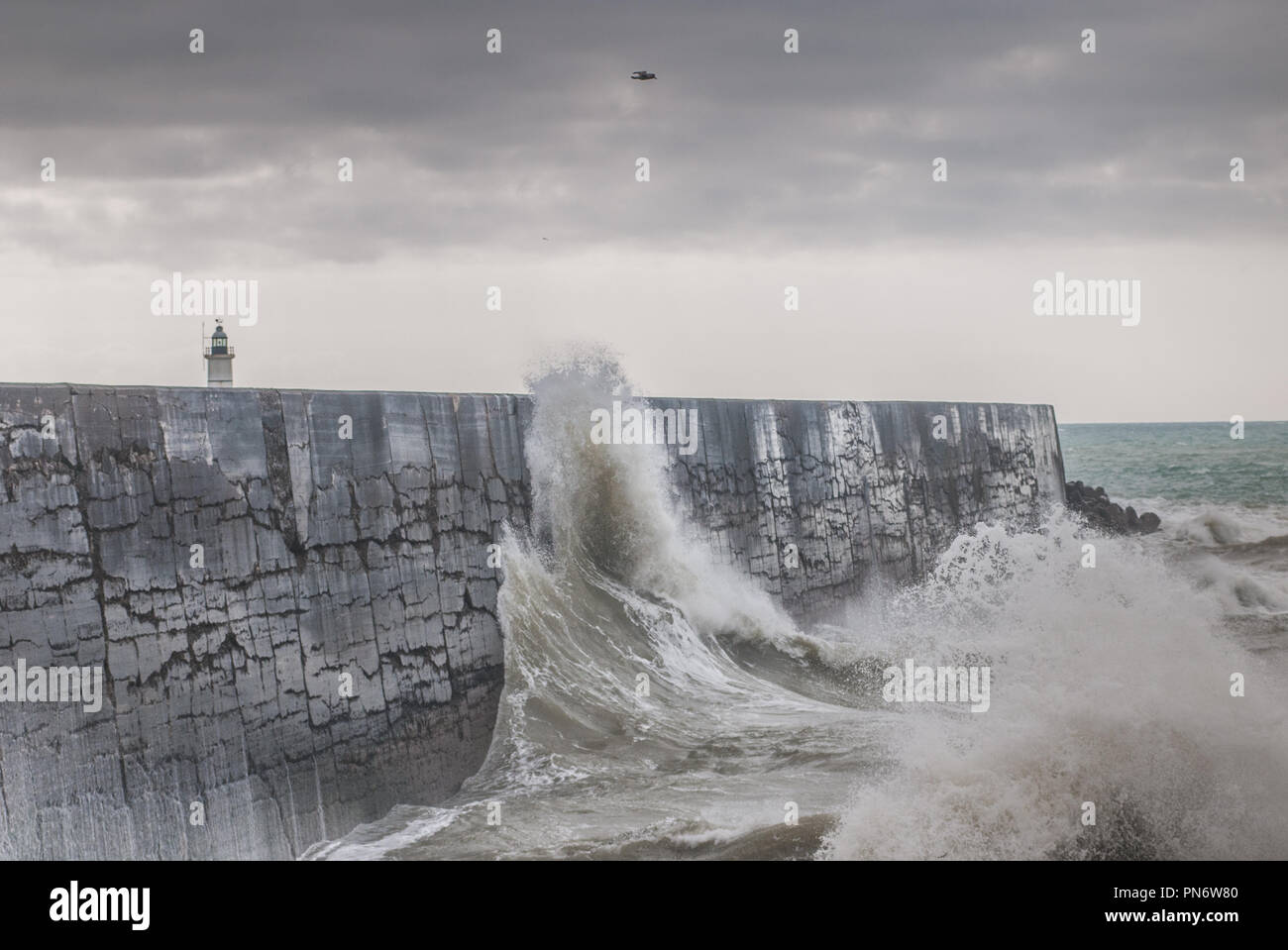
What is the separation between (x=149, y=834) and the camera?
7086mm

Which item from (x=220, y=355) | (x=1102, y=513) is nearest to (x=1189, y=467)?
(x=1102, y=513)

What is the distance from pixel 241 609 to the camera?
7.88 meters

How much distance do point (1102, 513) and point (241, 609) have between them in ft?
61.2

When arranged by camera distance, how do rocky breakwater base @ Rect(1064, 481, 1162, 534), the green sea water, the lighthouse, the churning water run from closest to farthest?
the churning water
the lighthouse
rocky breakwater base @ Rect(1064, 481, 1162, 534)
the green sea water

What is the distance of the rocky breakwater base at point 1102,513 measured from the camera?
22.2m

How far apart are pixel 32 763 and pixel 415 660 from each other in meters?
2.83

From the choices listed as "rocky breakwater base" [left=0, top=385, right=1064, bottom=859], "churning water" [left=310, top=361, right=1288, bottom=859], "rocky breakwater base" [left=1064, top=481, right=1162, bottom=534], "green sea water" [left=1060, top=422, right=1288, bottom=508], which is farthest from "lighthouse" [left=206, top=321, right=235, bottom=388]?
"green sea water" [left=1060, top=422, right=1288, bottom=508]

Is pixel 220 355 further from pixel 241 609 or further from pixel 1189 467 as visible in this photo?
pixel 1189 467

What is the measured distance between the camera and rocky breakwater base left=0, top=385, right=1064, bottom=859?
22.5ft

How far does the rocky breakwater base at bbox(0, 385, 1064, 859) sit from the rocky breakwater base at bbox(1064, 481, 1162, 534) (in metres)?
13.9

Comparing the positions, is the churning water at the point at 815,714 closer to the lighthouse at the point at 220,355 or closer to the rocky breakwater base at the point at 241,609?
the rocky breakwater base at the point at 241,609

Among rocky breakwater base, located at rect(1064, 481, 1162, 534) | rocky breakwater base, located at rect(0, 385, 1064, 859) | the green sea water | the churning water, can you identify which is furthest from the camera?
the green sea water

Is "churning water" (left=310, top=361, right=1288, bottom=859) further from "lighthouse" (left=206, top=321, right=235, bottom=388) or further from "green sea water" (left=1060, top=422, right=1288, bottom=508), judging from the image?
"green sea water" (left=1060, top=422, right=1288, bottom=508)

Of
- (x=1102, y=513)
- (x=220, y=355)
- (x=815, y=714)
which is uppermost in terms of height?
(x=220, y=355)
